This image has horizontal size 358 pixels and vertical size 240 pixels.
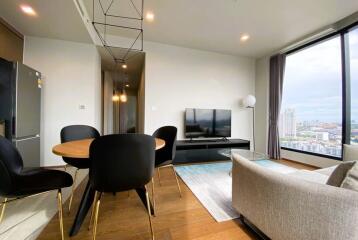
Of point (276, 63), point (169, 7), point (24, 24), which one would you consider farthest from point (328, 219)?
point (24, 24)

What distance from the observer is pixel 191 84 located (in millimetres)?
3967

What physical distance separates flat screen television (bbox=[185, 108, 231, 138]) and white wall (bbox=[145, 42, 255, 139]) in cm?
24

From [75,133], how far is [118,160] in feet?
4.49

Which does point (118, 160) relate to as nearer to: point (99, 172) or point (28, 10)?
point (99, 172)

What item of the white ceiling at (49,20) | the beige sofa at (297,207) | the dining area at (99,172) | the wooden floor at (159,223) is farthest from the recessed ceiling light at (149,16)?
the wooden floor at (159,223)

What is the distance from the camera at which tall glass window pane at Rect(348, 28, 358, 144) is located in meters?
2.71

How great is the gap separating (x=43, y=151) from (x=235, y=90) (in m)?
4.55

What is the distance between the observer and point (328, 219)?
0.86 m

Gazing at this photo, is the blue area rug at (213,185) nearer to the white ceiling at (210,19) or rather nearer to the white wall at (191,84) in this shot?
the white wall at (191,84)

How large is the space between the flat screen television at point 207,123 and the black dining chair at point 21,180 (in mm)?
2686

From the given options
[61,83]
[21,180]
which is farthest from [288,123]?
[61,83]

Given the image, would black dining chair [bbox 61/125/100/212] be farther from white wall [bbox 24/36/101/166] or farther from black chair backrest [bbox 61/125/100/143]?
white wall [bbox 24/36/101/166]

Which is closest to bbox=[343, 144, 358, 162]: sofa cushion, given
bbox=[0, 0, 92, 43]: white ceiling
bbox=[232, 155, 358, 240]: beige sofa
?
bbox=[232, 155, 358, 240]: beige sofa

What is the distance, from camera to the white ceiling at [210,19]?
238 centimetres
